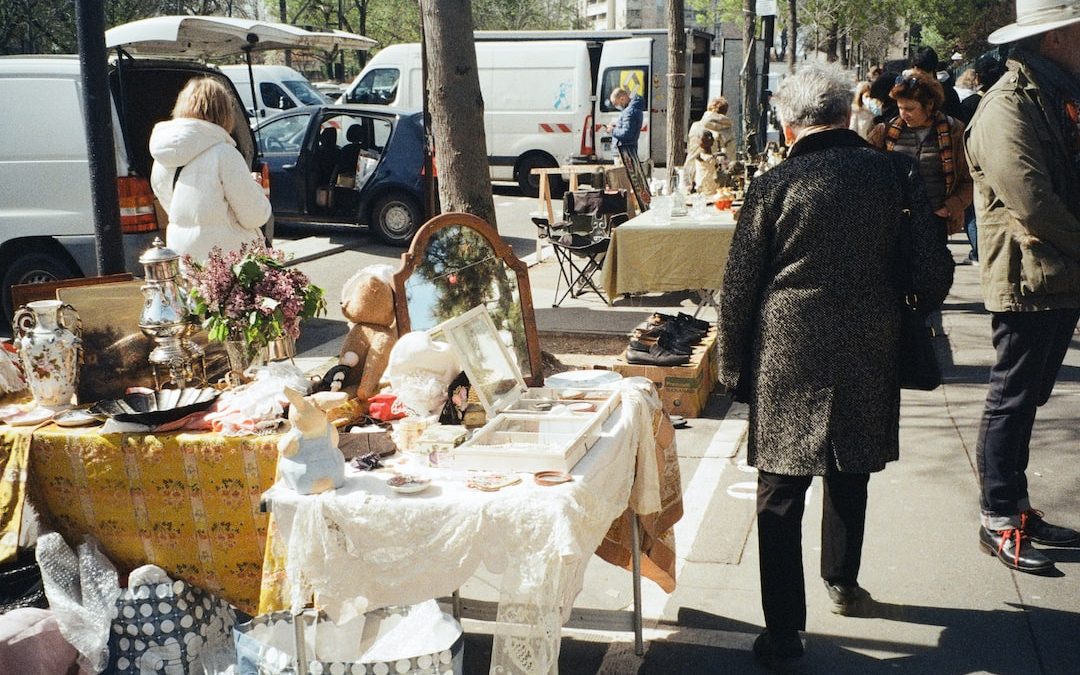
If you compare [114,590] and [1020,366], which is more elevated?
[1020,366]

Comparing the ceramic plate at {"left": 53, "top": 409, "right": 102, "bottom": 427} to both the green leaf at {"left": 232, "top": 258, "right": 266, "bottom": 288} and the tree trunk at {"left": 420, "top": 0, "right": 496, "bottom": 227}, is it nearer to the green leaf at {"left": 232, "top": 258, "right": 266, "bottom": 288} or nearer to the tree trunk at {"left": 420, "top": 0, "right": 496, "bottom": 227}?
the green leaf at {"left": 232, "top": 258, "right": 266, "bottom": 288}

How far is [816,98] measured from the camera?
3002 mm

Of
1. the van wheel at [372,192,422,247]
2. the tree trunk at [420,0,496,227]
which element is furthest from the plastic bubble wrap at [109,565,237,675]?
the van wheel at [372,192,422,247]

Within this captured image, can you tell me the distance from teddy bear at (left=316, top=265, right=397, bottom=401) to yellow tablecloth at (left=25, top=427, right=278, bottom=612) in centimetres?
52

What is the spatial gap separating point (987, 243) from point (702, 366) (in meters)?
→ 2.26

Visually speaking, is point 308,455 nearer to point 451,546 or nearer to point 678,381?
point 451,546

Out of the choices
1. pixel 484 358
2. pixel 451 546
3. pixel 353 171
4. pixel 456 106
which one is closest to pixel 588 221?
pixel 456 106

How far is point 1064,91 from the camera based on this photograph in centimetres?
371

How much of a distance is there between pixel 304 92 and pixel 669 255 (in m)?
14.5

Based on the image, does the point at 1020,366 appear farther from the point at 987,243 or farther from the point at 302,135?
the point at 302,135

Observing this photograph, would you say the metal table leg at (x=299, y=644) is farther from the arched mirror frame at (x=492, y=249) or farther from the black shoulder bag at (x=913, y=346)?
the black shoulder bag at (x=913, y=346)

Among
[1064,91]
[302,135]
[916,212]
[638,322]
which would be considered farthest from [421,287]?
[302,135]

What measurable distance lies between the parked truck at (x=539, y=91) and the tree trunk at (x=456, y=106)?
11531 mm

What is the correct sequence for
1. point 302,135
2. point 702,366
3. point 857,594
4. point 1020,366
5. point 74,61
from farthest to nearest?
point 302,135 → point 74,61 → point 702,366 → point 1020,366 → point 857,594
